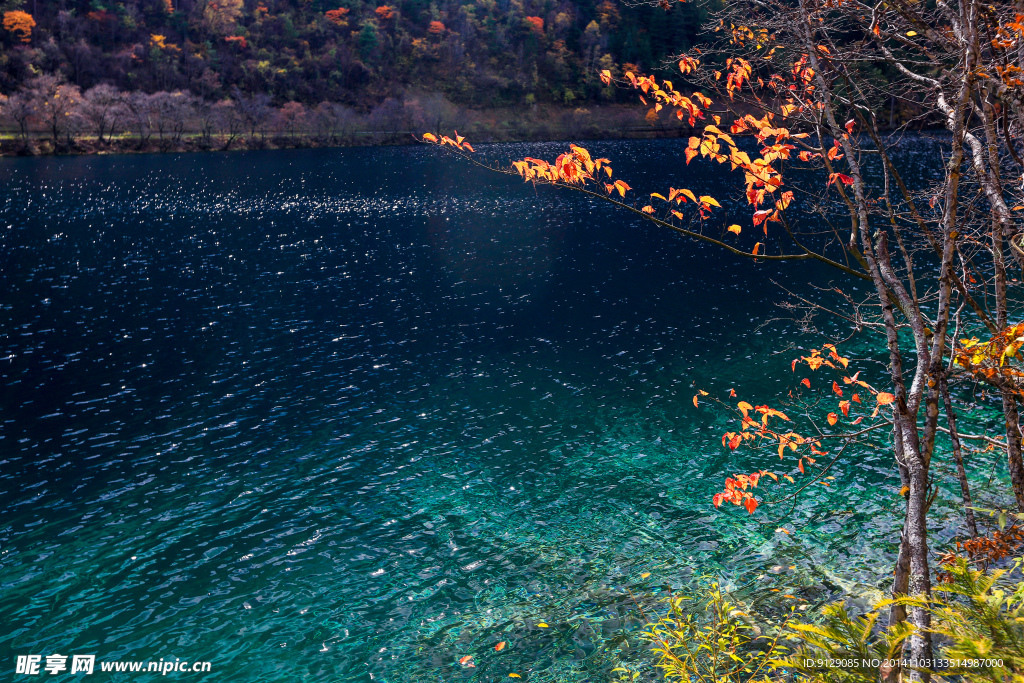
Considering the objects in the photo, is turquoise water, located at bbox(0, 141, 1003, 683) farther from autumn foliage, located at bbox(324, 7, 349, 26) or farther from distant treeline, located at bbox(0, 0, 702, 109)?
autumn foliage, located at bbox(324, 7, 349, 26)

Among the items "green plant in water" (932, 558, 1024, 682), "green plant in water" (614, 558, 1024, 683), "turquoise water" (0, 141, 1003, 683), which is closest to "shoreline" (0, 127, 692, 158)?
"turquoise water" (0, 141, 1003, 683)

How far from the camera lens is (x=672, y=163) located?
95188 millimetres

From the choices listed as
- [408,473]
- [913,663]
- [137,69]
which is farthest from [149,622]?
[137,69]

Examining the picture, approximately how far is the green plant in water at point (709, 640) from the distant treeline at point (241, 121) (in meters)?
120

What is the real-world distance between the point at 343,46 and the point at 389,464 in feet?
544

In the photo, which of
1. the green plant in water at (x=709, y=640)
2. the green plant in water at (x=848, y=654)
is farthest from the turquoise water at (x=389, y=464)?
the green plant in water at (x=848, y=654)

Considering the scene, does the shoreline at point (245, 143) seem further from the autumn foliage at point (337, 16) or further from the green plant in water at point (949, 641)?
the green plant in water at point (949, 641)

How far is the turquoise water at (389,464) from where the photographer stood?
13172 millimetres

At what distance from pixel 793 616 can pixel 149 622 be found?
12271 mm

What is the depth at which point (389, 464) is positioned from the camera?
1983 centimetres

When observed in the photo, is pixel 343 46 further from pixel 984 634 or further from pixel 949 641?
pixel 984 634

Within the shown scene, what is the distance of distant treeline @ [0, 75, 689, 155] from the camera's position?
351 ft

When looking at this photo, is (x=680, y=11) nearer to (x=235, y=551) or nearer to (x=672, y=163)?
(x=672, y=163)

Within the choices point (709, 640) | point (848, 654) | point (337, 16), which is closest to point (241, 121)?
point (337, 16)
